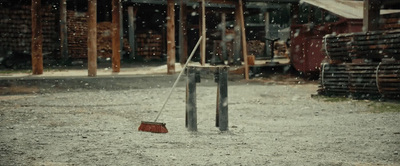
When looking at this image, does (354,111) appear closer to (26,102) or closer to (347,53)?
(347,53)

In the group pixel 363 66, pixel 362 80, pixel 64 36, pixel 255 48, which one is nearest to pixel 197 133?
pixel 362 80

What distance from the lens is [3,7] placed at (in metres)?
16.6

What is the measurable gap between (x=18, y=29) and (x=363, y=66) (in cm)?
1373

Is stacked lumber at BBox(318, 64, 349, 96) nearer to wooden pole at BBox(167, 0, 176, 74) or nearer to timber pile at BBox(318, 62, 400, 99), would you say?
timber pile at BBox(318, 62, 400, 99)

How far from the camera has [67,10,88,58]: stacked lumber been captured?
18.1 metres

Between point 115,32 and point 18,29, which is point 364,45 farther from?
point 18,29

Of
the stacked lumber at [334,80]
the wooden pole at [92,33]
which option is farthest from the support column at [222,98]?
the wooden pole at [92,33]

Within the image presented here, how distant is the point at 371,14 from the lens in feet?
30.3

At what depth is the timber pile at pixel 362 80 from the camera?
789 cm

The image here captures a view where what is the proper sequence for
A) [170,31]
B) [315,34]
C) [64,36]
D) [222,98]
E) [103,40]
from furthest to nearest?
[103,40]
[64,36]
[315,34]
[170,31]
[222,98]

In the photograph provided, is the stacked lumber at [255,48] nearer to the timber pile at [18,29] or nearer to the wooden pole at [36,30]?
the timber pile at [18,29]

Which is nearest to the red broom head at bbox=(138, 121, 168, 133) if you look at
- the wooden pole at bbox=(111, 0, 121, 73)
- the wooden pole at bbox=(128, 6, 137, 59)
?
the wooden pole at bbox=(111, 0, 121, 73)

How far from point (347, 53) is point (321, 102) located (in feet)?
4.33

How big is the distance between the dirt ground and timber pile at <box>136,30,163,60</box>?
11.5 m
